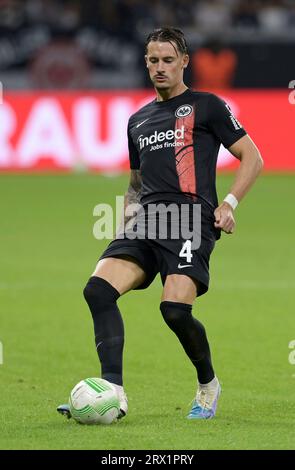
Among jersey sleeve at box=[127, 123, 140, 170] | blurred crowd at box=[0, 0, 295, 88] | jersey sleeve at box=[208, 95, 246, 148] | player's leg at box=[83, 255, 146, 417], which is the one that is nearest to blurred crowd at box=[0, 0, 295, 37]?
blurred crowd at box=[0, 0, 295, 88]

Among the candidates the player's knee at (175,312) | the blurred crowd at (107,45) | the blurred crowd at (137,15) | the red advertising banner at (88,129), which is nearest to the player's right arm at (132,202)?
the player's knee at (175,312)

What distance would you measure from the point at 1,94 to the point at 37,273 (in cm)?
1086

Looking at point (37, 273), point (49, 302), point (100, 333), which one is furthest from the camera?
point (37, 273)

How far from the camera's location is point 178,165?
687cm

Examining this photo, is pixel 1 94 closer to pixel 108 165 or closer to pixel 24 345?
pixel 108 165

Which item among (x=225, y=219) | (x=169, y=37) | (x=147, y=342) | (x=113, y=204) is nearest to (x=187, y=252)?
(x=225, y=219)

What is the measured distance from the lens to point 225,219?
6594 mm

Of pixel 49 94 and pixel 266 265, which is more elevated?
pixel 49 94

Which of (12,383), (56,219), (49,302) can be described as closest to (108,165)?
(56,219)

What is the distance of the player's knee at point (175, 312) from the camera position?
6.58m

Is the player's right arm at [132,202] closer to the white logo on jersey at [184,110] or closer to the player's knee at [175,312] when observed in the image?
the white logo on jersey at [184,110]

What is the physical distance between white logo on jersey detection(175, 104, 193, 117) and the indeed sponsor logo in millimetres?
86

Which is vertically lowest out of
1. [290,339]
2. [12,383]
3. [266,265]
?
[12,383]

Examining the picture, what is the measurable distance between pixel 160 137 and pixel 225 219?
0.71 m
